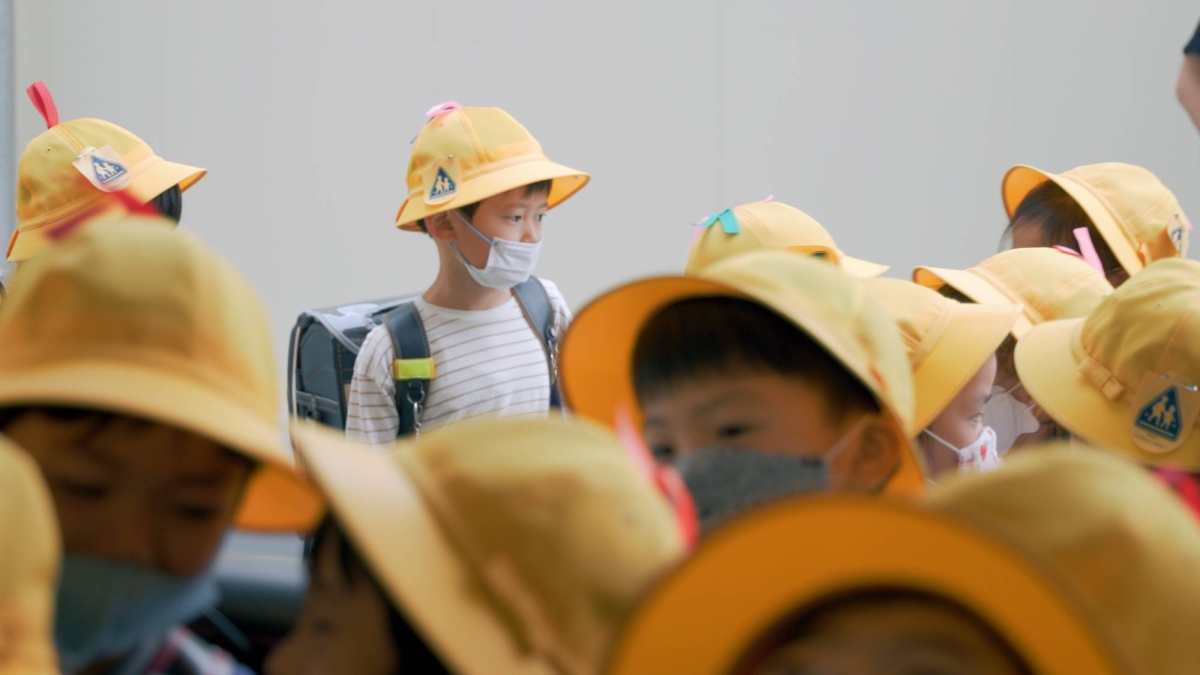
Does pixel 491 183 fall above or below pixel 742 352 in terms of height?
below

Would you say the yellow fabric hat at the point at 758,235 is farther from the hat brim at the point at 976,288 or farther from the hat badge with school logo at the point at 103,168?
the hat badge with school logo at the point at 103,168

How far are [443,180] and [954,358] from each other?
5.96 feet

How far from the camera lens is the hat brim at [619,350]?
163 cm

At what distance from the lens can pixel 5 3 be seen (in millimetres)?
6602

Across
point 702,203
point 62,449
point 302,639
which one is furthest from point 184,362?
point 702,203

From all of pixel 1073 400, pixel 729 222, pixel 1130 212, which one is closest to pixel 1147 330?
pixel 1073 400

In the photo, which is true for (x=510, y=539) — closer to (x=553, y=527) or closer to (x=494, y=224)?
(x=553, y=527)

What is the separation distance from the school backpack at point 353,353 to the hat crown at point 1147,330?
1615 millimetres

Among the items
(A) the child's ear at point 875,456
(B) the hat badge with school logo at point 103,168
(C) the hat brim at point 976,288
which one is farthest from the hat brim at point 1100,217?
(B) the hat badge with school logo at point 103,168

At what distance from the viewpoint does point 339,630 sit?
1106 mm

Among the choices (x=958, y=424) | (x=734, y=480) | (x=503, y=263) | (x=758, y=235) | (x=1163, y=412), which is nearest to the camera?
(x=734, y=480)

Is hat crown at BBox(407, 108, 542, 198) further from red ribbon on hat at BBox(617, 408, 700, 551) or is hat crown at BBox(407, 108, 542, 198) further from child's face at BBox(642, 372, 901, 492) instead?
red ribbon on hat at BBox(617, 408, 700, 551)

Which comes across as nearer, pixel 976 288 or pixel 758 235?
pixel 976 288

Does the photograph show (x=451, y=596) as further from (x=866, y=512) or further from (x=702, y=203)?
(x=702, y=203)
